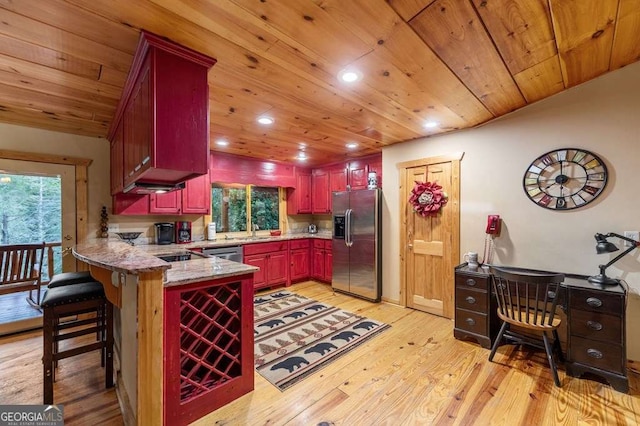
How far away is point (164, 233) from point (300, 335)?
8.10 feet

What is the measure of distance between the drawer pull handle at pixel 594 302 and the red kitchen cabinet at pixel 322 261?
130 inches

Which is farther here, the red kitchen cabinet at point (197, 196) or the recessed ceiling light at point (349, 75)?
the red kitchen cabinet at point (197, 196)

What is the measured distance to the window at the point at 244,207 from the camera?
4750mm

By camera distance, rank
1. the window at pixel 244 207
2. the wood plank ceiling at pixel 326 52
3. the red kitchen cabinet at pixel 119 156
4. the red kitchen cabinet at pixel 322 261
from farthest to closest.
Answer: the red kitchen cabinet at pixel 322 261
the window at pixel 244 207
the red kitchen cabinet at pixel 119 156
the wood plank ceiling at pixel 326 52

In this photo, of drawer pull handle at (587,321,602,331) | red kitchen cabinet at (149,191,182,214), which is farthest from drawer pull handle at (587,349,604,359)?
red kitchen cabinet at (149,191,182,214)

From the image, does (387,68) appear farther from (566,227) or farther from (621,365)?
(621,365)

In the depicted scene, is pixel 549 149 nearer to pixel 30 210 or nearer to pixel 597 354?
pixel 597 354

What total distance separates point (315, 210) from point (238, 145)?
83.3 inches

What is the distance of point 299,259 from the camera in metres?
5.07

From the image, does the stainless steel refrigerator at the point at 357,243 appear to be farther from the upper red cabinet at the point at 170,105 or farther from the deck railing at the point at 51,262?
the deck railing at the point at 51,262

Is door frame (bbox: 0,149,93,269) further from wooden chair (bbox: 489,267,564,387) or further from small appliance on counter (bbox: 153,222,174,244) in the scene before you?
wooden chair (bbox: 489,267,564,387)

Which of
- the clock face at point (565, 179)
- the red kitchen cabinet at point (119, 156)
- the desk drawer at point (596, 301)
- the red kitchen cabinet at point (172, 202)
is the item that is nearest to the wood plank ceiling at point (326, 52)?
the red kitchen cabinet at point (119, 156)

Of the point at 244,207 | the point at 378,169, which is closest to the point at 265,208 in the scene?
the point at 244,207

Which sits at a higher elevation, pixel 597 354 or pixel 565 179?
pixel 565 179
